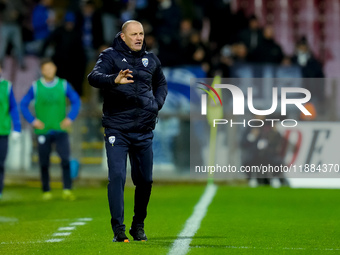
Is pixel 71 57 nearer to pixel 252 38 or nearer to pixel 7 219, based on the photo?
pixel 252 38

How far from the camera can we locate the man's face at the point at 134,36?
7863 mm

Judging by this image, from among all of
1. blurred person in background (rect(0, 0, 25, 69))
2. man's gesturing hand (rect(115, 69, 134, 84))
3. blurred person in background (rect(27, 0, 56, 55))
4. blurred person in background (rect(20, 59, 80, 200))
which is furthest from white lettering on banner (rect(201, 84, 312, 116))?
man's gesturing hand (rect(115, 69, 134, 84))

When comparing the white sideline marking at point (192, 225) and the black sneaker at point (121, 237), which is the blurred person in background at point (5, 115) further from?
the black sneaker at point (121, 237)

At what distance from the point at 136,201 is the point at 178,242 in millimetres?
545

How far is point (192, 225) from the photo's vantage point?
984 centimetres

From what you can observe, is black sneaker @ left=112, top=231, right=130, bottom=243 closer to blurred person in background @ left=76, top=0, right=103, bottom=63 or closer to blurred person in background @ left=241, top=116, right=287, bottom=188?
blurred person in background @ left=241, top=116, right=287, bottom=188

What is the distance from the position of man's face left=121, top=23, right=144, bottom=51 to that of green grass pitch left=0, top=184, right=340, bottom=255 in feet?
5.70

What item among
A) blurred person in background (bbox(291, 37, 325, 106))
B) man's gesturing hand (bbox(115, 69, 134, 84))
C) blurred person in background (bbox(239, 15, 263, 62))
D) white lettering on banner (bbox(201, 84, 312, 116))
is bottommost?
white lettering on banner (bbox(201, 84, 312, 116))

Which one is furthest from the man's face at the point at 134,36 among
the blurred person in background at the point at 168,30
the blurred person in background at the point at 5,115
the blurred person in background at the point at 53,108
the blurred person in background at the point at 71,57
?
the blurred person in background at the point at 71,57

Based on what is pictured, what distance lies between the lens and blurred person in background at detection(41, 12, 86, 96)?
60.8 ft

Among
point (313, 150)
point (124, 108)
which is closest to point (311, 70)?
point (313, 150)

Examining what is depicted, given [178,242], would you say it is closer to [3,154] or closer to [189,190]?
[3,154]

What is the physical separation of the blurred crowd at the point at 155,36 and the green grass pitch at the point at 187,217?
11.0ft

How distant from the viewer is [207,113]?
16.4 m
